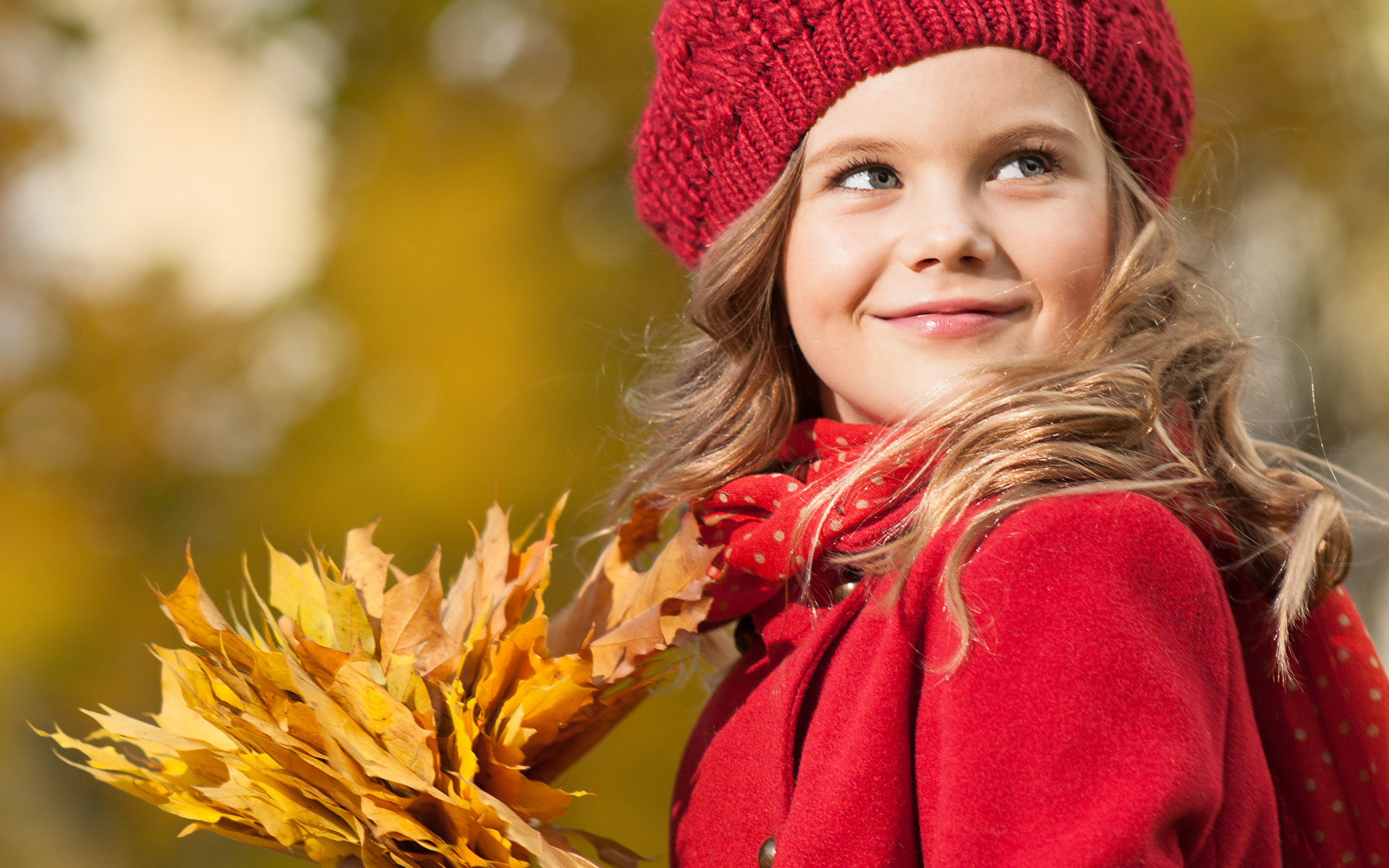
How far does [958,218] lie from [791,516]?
463mm

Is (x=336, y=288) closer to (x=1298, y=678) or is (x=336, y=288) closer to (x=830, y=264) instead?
(x=830, y=264)

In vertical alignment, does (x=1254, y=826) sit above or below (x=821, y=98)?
below

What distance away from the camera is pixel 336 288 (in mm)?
7738

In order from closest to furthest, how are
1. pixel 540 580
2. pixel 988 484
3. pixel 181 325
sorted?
pixel 988 484 → pixel 540 580 → pixel 181 325

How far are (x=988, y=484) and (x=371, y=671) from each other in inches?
32.0

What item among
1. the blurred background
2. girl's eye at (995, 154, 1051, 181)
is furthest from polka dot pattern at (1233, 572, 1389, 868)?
the blurred background

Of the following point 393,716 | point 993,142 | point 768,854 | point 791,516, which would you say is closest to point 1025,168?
point 993,142

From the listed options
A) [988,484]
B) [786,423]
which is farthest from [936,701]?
[786,423]

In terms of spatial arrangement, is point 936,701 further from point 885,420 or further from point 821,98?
point 821,98

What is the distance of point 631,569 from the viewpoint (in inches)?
77.0

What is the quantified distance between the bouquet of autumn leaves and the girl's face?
44cm

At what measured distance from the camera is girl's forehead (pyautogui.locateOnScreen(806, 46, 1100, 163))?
1.71m

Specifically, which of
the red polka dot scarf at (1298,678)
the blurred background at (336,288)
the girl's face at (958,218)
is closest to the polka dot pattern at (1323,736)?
the red polka dot scarf at (1298,678)

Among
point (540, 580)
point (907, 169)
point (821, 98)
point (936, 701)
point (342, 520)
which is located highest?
point (821, 98)
